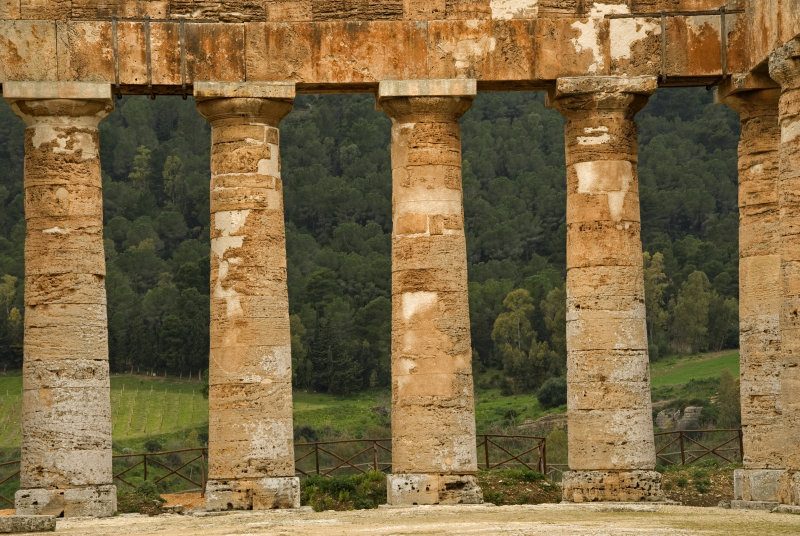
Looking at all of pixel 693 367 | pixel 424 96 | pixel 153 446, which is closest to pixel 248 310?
pixel 424 96

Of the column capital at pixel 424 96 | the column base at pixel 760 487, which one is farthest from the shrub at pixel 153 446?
the column base at pixel 760 487

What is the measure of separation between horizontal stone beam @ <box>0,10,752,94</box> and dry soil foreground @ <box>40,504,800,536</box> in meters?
8.67

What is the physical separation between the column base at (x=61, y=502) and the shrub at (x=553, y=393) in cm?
5577

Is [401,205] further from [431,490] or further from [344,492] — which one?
[344,492]

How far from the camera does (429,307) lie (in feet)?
114

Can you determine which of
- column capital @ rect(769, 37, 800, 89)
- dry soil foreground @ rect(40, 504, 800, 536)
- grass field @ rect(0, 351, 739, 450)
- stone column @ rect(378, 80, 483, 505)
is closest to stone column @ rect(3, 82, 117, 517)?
dry soil foreground @ rect(40, 504, 800, 536)

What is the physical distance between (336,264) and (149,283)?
12125mm

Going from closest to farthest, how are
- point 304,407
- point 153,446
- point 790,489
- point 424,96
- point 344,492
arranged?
point 790,489
point 424,96
point 344,492
point 153,446
point 304,407

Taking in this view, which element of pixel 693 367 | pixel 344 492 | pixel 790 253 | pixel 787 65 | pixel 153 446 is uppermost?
pixel 787 65

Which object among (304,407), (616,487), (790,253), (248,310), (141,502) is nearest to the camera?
(790,253)

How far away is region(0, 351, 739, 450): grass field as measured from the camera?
88.8 metres

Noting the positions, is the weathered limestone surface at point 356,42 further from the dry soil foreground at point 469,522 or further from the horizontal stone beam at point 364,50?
the dry soil foreground at point 469,522

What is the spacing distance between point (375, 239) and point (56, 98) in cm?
7171

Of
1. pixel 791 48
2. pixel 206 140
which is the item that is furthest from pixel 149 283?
pixel 791 48
